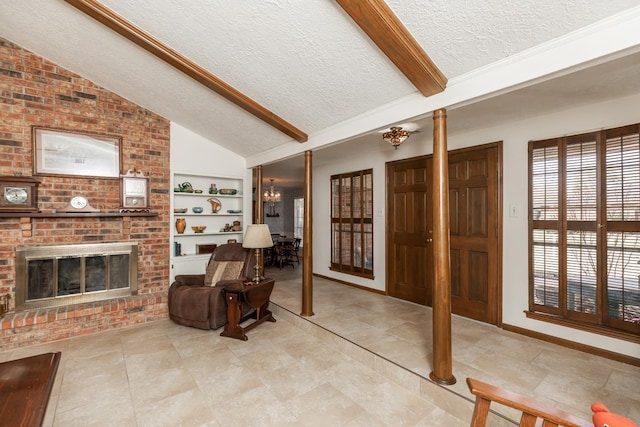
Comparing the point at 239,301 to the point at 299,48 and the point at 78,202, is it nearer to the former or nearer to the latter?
the point at 78,202

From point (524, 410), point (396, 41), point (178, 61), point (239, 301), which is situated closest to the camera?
point (524, 410)

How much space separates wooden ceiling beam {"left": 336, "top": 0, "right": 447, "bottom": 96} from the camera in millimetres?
1715

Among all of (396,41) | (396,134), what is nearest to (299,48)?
(396,41)

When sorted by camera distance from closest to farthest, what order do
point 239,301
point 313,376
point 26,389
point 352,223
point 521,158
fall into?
1. point 26,389
2. point 313,376
3. point 521,158
4. point 239,301
5. point 352,223

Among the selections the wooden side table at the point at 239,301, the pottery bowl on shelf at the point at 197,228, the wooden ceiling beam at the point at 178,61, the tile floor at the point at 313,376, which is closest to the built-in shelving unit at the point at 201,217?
the pottery bowl on shelf at the point at 197,228

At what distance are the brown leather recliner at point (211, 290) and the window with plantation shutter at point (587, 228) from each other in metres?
3.41

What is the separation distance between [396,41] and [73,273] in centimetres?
438

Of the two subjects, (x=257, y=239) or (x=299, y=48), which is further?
(x=257, y=239)

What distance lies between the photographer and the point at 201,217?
488cm

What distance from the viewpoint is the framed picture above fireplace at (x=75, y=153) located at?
3.52m

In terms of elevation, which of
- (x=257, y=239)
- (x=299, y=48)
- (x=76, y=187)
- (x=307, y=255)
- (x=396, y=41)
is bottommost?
(x=307, y=255)

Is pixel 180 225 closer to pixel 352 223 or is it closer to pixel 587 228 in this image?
pixel 352 223

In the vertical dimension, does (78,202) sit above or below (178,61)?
below

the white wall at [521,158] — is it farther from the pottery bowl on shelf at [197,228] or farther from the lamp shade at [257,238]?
the pottery bowl on shelf at [197,228]
